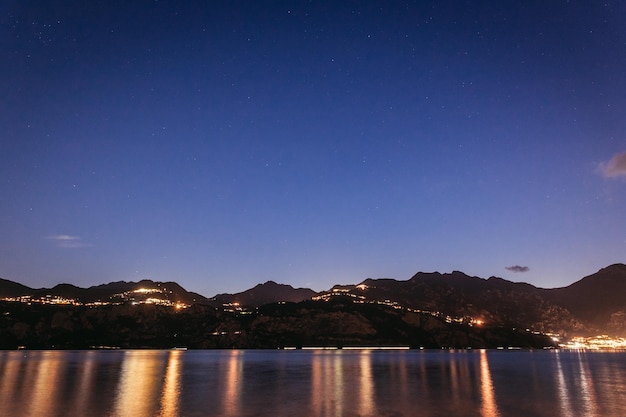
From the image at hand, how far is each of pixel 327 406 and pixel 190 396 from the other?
23250 mm

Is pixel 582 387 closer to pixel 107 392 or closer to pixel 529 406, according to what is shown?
pixel 529 406

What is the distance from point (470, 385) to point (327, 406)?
40617mm

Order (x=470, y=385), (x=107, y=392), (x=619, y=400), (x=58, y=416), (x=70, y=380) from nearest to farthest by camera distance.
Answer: (x=58, y=416) → (x=619, y=400) → (x=107, y=392) → (x=470, y=385) → (x=70, y=380)

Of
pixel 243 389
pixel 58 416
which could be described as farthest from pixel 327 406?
pixel 58 416

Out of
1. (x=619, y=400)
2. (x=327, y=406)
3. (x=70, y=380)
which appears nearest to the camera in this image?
(x=327, y=406)

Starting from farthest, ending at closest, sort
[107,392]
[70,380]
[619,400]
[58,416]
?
1. [70,380]
2. [107,392]
3. [619,400]
4. [58,416]

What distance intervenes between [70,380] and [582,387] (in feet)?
332

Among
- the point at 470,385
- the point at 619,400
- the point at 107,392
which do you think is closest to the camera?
the point at 619,400

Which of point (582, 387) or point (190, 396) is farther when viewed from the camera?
point (582, 387)

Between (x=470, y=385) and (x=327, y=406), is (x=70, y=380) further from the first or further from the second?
(x=470, y=385)

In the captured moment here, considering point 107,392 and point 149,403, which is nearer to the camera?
point 149,403

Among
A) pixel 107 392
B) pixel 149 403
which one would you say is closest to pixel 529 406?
pixel 149 403

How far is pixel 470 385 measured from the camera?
84000 millimetres

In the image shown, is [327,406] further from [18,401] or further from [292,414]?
[18,401]
